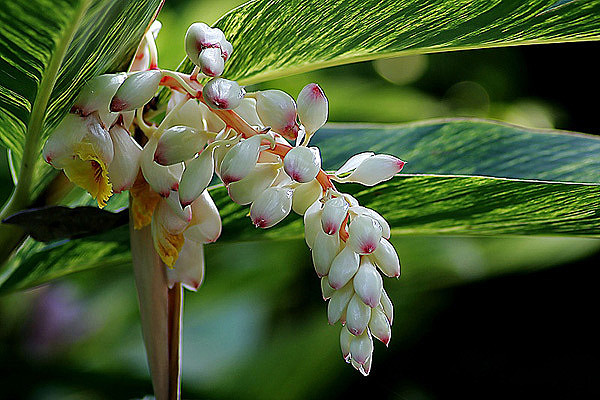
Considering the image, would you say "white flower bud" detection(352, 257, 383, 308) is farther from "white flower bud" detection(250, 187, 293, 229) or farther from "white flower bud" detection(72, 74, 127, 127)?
"white flower bud" detection(72, 74, 127, 127)

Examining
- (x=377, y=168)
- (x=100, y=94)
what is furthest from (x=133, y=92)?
(x=377, y=168)

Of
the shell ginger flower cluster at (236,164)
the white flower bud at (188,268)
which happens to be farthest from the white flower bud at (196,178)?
the white flower bud at (188,268)

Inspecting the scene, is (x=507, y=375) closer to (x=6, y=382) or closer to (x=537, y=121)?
(x=537, y=121)

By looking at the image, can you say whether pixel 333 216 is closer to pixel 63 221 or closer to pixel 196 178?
pixel 196 178

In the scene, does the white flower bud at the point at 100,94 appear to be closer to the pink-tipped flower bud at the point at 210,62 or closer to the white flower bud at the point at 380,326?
the pink-tipped flower bud at the point at 210,62

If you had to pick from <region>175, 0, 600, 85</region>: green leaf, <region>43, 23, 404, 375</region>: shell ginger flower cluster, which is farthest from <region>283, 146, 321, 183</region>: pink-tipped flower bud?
<region>175, 0, 600, 85</region>: green leaf
